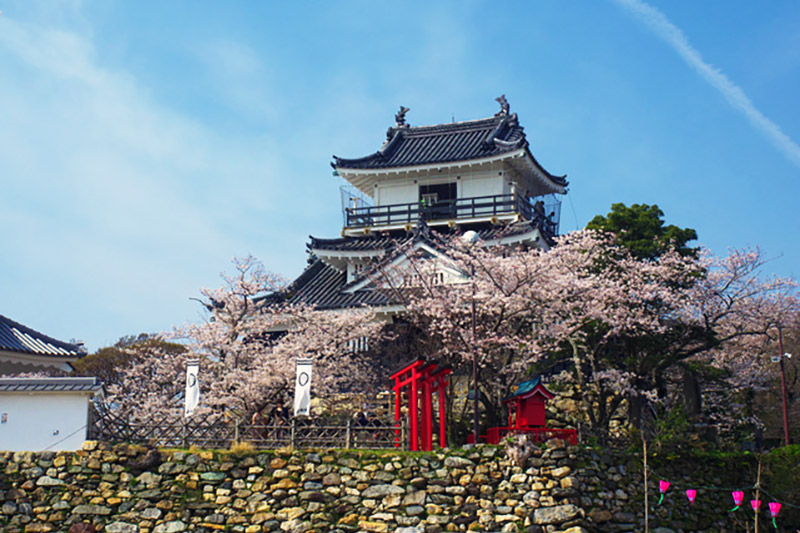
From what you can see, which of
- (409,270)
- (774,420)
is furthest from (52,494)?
(774,420)

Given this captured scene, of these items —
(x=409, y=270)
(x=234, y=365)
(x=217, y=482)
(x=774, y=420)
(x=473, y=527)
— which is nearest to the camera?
(x=473, y=527)

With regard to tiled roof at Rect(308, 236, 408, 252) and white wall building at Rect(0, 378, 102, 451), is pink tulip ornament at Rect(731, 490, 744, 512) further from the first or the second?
tiled roof at Rect(308, 236, 408, 252)

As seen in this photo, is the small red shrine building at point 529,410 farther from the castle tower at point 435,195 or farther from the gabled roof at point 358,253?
the castle tower at point 435,195

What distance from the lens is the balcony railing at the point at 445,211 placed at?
3222 cm

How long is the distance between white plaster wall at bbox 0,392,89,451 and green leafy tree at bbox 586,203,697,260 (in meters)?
16.7

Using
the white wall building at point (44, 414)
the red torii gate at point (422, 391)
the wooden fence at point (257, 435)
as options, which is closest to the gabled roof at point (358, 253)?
the red torii gate at point (422, 391)

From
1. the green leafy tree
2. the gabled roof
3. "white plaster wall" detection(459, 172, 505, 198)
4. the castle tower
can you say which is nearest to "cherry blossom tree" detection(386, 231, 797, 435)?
the green leafy tree

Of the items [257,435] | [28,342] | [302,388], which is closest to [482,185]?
[302,388]

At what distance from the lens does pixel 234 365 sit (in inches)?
972

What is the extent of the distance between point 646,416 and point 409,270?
8.71 metres

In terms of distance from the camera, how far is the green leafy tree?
2595 centimetres

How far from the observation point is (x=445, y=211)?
3306 cm

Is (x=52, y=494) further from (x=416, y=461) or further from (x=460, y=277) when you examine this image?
(x=460, y=277)

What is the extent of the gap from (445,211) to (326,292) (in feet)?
19.8
